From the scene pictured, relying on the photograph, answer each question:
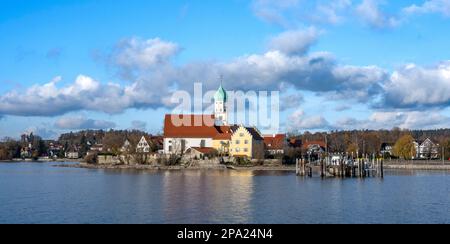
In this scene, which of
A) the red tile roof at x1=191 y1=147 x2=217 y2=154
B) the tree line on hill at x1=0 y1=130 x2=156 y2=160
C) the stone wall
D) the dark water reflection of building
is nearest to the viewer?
the dark water reflection of building

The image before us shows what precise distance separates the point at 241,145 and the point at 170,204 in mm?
50744

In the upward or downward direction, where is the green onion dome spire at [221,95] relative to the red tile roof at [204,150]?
upward

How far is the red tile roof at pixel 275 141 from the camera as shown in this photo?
92.4 m

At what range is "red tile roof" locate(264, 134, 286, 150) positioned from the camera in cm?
9237

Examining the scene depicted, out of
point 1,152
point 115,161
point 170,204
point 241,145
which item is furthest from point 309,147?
point 1,152

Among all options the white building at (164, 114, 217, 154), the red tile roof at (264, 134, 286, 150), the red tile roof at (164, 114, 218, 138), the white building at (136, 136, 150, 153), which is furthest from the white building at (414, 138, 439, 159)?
the white building at (136, 136, 150, 153)

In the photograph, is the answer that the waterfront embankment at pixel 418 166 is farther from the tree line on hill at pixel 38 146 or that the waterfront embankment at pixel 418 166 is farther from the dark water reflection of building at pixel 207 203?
the tree line on hill at pixel 38 146

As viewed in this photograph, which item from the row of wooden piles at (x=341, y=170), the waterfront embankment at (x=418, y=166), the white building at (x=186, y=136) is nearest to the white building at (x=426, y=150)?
the waterfront embankment at (x=418, y=166)

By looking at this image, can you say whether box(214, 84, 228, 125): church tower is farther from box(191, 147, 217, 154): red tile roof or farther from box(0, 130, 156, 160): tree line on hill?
box(0, 130, 156, 160): tree line on hill

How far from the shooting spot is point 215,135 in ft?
290

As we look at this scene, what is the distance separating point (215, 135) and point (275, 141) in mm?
10969

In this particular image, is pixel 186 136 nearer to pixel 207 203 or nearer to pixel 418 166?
pixel 418 166
